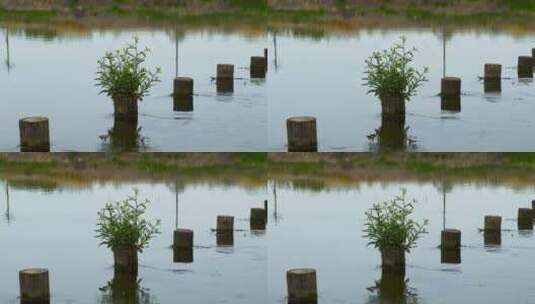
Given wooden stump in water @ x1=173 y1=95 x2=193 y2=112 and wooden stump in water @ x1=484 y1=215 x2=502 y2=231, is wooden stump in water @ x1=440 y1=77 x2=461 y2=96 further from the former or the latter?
wooden stump in water @ x1=484 y1=215 x2=502 y2=231

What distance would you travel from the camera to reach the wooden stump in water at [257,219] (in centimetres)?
1844

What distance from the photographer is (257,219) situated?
18.7 m

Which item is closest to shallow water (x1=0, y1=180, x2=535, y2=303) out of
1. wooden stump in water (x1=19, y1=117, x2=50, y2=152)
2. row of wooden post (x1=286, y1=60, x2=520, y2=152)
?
row of wooden post (x1=286, y1=60, x2=520, y2=152)

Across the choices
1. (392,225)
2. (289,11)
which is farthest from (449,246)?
(289,11)

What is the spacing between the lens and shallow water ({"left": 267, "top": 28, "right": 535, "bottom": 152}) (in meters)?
16.0

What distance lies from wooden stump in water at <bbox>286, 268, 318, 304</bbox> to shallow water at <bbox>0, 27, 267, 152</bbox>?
1.77 m

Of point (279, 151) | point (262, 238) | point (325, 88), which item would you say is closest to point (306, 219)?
point (262, 238)

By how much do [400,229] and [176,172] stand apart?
7.17 ft

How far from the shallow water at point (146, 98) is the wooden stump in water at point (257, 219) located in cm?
164

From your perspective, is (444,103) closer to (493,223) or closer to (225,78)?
(225,78)

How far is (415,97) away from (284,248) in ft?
9.10

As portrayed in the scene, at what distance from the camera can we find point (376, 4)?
17.8 meters

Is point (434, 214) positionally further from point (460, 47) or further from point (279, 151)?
point (279, 151)

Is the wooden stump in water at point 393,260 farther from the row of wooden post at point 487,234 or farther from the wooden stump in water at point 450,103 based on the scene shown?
the wooden stump in water at point 450,103
